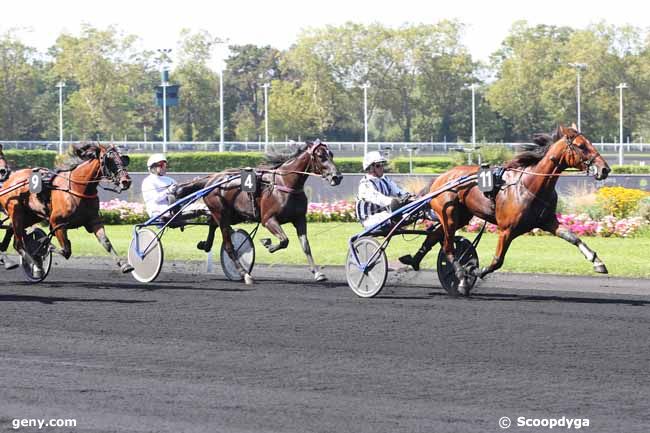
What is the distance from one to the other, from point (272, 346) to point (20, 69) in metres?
65.3

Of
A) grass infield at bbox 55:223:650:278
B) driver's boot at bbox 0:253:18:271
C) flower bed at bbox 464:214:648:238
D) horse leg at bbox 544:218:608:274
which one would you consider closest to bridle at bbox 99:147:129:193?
driver's boot at bbox 0:253:18:271

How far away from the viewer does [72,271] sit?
15.7 meters

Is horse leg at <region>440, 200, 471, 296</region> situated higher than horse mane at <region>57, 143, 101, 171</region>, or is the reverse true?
horse mane at <region>57, 143, 101, 171</region>

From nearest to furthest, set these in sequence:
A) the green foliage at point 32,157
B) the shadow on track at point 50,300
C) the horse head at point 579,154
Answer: the horse head at point 579,154 → the shadow on track at point 50,300 → the green foliage at point 32,157

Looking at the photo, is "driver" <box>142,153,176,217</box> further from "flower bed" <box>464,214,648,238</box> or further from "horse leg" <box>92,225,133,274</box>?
"flower bed" <box>464,214,648,238</box>

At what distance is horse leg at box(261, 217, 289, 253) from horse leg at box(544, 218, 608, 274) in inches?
119

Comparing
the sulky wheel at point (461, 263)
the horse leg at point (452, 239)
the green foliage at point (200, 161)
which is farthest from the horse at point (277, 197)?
the green foliage at point (200, 161)

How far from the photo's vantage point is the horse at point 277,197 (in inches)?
524

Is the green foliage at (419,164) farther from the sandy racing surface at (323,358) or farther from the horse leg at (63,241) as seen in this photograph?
the sandy racing surface at (323,358)

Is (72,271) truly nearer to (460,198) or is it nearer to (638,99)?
(460,198)

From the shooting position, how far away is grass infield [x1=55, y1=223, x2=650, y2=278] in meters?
14.5

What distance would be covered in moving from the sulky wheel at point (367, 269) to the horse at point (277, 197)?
1038mm

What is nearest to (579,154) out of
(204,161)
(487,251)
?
(487,251)

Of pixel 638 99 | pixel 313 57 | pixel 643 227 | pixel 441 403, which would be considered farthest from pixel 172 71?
pixel 441 403
